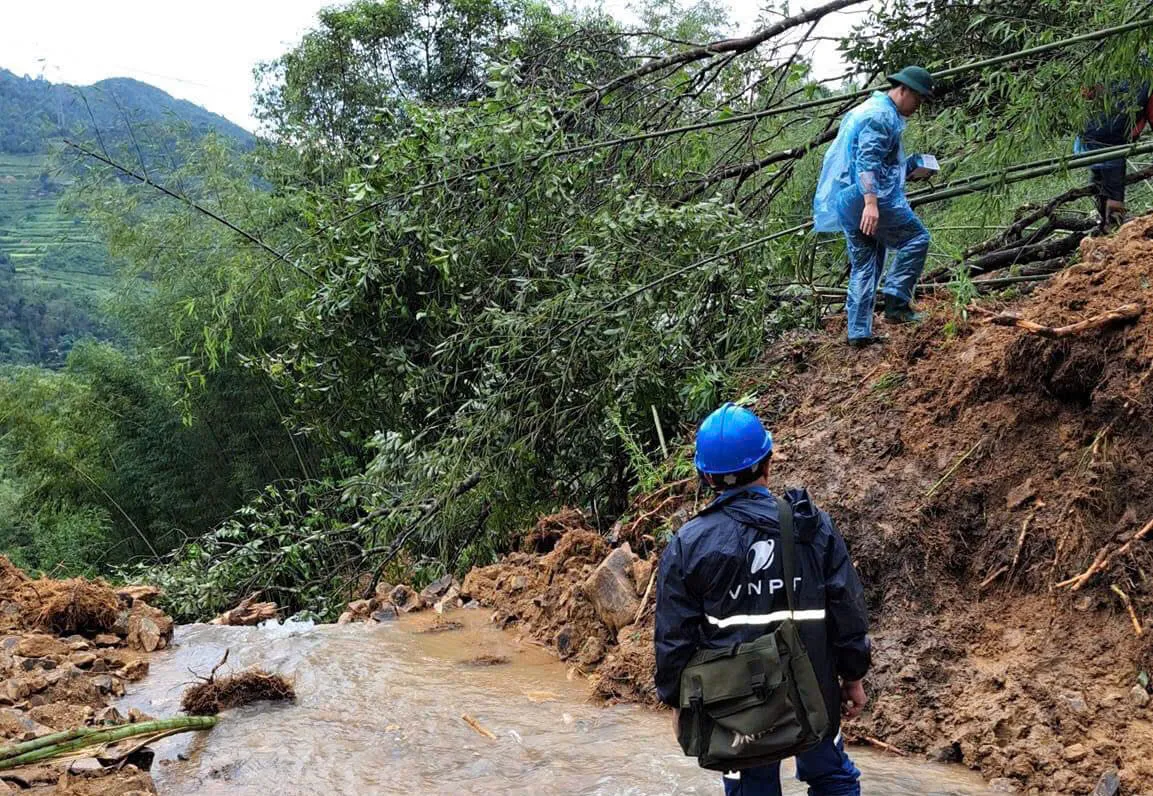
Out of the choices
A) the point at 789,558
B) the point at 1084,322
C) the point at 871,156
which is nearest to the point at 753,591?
the point at 789,558

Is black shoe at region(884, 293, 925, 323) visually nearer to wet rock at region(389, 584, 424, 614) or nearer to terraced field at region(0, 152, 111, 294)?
wet rock at region(389, 584, 424, 614)

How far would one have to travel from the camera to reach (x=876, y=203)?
495 cm

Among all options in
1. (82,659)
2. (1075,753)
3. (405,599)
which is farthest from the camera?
(405,599)

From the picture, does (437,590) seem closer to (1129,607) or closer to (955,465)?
(955,465)

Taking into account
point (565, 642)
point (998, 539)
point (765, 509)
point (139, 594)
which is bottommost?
point (139, 594)

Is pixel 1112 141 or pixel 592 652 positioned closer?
pixel 592 652

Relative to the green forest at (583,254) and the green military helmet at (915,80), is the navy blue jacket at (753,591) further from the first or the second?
the green military helmet at (915,80)

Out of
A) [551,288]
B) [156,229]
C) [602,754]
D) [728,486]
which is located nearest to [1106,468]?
[728,486]

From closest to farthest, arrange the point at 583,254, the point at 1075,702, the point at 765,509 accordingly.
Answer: the point at 765,509, the point at 1075,702, the point at 583,254

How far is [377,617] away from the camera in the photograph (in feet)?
19.9

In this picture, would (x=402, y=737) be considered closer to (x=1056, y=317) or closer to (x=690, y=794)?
(x=690, y=794)

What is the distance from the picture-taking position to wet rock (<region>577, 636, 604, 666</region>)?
15.4 ft

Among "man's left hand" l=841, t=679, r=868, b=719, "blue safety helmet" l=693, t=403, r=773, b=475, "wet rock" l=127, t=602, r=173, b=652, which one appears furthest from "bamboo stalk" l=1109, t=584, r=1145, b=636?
"wet rock" l=127, t=602, r=173, b=652

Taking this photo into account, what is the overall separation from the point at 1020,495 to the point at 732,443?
188 centimetres
